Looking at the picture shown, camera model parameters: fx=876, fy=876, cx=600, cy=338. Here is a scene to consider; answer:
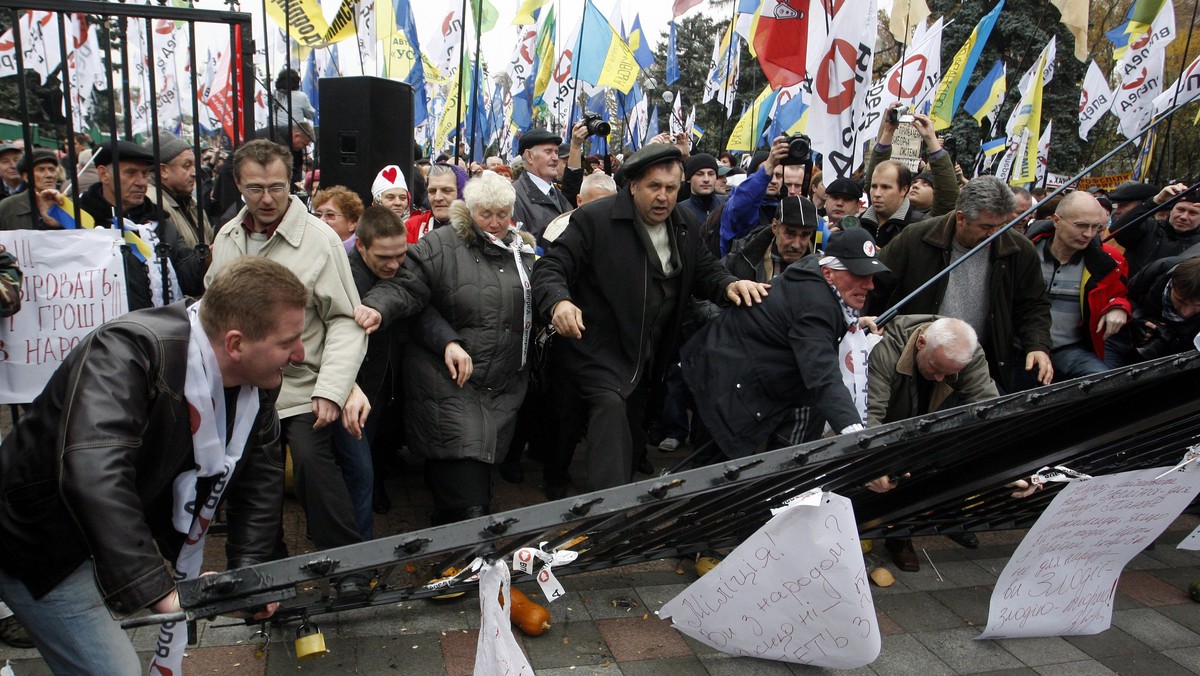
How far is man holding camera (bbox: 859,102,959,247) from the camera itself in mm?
5586

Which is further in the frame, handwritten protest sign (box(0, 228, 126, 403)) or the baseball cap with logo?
the baseball cap with logo

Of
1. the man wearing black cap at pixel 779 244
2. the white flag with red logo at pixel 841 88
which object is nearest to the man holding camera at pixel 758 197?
the white flag with red logo at pixel 841 88

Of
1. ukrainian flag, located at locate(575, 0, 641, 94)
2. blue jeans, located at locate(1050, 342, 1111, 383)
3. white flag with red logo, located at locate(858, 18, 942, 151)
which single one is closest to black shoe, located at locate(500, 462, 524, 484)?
blue jeans, located at locate(1050, 342, 1111, 383)

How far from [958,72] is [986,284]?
770 centimetres

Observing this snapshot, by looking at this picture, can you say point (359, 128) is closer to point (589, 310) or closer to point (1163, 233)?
point (589, 310)

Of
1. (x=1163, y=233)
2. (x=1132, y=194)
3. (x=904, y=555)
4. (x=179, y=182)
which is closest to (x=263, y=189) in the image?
(x=179, y=182)

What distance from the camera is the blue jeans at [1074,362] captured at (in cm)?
508

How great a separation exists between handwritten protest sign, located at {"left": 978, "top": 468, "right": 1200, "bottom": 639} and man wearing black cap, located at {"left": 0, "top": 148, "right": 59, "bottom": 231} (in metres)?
4.14

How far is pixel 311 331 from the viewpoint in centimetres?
355

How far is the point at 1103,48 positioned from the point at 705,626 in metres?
27.6

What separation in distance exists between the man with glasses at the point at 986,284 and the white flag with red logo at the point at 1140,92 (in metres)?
6.15

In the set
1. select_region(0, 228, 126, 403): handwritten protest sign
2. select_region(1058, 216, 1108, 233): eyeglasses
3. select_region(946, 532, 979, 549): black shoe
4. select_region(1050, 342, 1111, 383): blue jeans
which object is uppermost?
select_region(1058, 216, 1108, 233): eyeglasses

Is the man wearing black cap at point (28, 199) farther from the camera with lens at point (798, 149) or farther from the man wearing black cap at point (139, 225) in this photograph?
the camera with lens at point (798, 149)

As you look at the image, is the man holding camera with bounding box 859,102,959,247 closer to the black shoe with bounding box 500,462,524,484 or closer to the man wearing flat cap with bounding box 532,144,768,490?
the man wearing flat cap with bounding box 532,144,768,490
